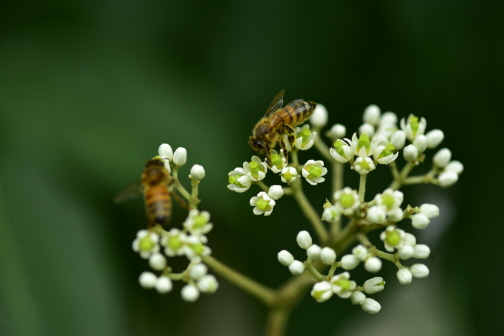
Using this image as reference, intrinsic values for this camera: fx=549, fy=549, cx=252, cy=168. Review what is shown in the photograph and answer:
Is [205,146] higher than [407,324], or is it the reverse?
[205,146]

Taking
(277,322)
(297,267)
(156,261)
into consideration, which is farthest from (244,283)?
(156,261)

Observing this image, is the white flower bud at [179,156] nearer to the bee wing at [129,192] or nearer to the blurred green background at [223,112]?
the bee wing at [129,192]

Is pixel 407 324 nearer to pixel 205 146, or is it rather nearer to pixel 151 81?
pixel 205 146

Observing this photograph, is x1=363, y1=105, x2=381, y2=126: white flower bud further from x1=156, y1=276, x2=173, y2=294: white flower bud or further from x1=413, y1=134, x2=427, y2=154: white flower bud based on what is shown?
x1=156, y1=276, x2=173, y2=294: white flower bud

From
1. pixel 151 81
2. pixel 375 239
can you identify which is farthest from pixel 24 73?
pixel 375 239

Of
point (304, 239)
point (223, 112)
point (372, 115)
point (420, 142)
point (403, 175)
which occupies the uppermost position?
point (223, 112)

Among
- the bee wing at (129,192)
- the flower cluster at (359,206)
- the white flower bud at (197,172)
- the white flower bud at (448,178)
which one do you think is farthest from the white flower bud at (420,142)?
the bee wing at (129,192)

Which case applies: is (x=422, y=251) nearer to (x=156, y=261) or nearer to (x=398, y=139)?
(x=398, y=139)
